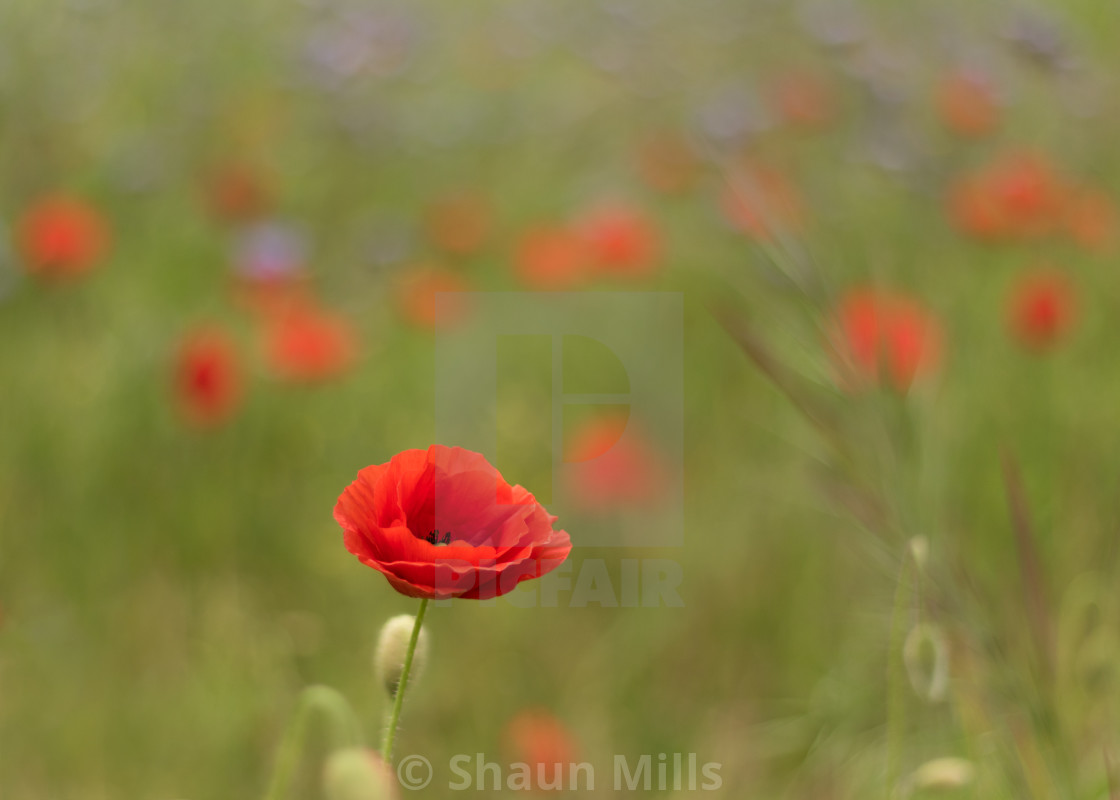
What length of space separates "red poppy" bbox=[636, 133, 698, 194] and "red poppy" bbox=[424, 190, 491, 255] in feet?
1.40

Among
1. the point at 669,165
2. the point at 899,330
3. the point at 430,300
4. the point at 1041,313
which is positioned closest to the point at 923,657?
the point at 899,330

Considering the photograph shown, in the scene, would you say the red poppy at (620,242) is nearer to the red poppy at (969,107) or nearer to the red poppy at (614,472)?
the red poppy at (614,472)

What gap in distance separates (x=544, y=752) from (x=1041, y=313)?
1.03m

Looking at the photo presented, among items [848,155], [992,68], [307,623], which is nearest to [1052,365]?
[848,155]

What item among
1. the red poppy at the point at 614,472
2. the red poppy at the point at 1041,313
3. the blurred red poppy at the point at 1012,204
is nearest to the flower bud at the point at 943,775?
the red poppy at the point at 614,472

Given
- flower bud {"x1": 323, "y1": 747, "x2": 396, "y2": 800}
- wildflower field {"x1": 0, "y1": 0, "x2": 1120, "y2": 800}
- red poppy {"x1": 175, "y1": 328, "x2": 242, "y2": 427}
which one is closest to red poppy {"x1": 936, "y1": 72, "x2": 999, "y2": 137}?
wildflower field {"x1": 0, "y1": 0, "x2": 1120, "y2": 800}

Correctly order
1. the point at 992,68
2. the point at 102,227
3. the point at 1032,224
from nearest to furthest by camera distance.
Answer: the point at 102,227 → the point at 1032,224 → the point at 992,68

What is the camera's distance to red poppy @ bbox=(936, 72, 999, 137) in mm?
2189

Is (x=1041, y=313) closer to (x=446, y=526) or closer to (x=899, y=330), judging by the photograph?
(x=899, y=330)

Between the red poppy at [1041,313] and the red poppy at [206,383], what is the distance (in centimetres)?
123

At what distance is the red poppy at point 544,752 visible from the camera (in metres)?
1.14

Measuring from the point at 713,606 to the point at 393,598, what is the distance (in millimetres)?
476

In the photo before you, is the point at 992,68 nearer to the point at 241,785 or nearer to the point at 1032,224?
the point at 1032,224

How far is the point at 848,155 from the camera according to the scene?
2.37 m
